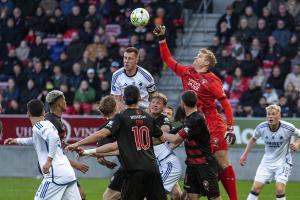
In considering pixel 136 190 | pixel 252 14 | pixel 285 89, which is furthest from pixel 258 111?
pixel 136 190

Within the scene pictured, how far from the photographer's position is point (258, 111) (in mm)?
22781

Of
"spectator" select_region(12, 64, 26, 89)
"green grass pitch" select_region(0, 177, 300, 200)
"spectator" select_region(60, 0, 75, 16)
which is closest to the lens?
"green grass pitch" select_region(0, 177, 300, 200)

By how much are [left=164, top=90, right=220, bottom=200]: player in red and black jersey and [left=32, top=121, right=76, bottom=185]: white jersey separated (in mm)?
1602

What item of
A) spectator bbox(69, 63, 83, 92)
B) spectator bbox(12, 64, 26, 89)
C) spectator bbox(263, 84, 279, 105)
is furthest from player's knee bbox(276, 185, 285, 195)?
spectator bbox(12, 64, 26, 89)

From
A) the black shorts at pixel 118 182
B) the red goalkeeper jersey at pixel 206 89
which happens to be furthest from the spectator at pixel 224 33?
the black shorts at pixel 118 182

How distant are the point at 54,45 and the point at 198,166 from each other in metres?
14.1

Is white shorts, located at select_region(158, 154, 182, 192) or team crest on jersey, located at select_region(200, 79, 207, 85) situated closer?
team crest on jersey, located at select_region(200, 79, 207, 85)

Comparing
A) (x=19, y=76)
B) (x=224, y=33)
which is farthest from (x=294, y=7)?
(x=19, y=76)

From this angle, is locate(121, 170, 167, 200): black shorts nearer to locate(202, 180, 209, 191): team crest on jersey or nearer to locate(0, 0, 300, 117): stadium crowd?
locate(202, 180, 209, 191): team crest on jersey

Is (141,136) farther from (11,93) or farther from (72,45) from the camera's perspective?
(72,45)

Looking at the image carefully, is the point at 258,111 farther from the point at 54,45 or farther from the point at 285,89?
the point at 54,45

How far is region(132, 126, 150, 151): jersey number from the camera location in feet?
38.4

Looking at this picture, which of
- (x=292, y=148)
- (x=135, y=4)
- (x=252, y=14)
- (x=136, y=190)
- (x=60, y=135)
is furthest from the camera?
(x=135, y=4)

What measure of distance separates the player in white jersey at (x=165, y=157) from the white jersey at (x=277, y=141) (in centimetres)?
241
